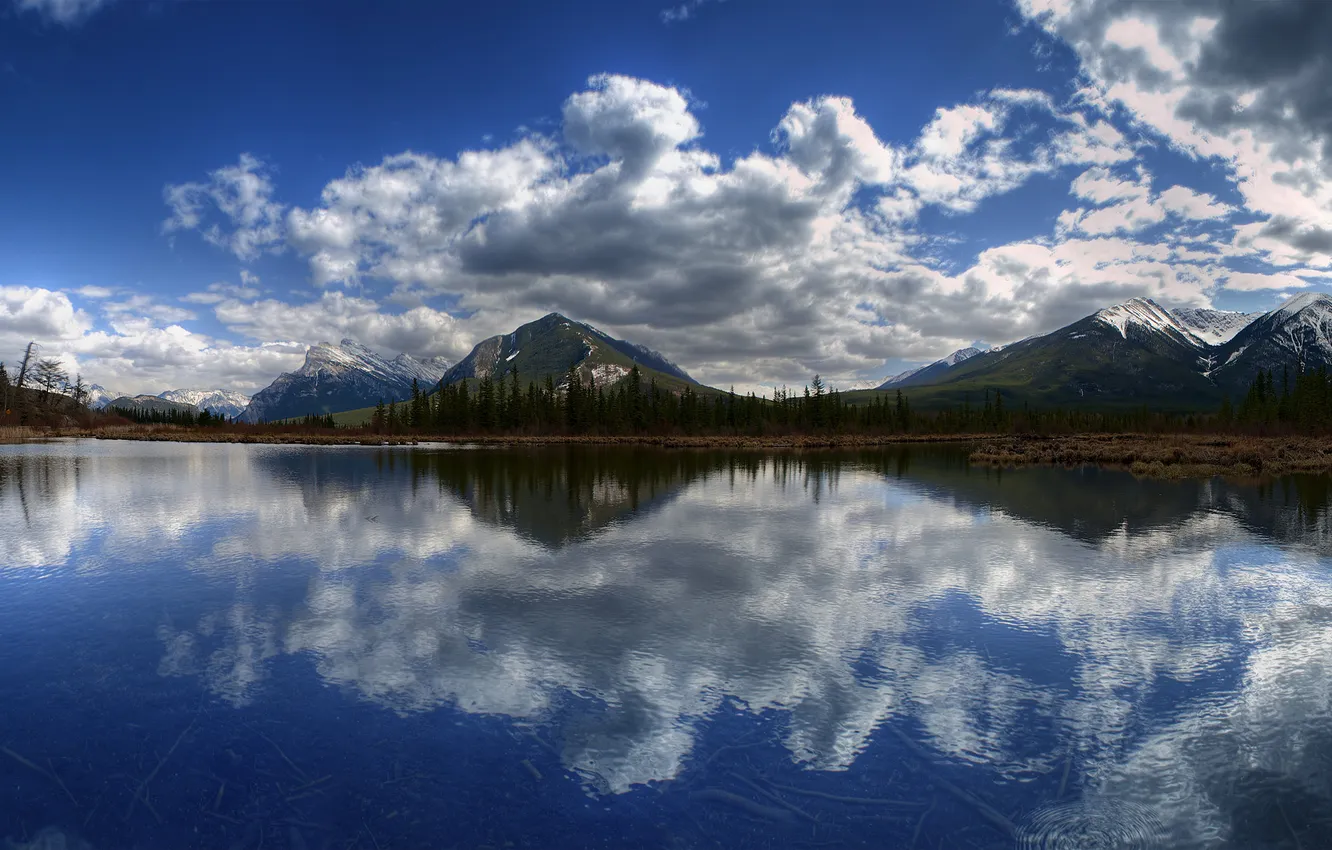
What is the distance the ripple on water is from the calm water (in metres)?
0.03

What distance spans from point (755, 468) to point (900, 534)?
33383mm

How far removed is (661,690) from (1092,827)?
5666 millimetres

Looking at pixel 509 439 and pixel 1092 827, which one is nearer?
pixel 1092 827

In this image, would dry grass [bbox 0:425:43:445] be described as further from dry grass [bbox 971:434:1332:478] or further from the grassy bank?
dry grass [bbox 971:434:1332:478]

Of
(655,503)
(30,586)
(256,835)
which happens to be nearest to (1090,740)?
(256,835)

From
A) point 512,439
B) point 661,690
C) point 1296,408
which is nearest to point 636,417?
point 512,439

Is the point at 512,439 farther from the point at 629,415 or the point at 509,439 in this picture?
the point at 629,415

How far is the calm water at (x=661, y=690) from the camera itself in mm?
7355

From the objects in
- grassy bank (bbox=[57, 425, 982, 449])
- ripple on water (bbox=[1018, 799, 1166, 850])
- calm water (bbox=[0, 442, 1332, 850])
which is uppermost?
grassy bank (bbox=[57, 425, 982, 449])

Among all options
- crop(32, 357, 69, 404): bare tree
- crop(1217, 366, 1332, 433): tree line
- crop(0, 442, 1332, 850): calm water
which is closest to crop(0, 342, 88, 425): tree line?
crop(32, 357, 69, 404): bare tree

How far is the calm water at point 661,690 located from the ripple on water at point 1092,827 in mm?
32

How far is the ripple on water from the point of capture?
6.95 meters

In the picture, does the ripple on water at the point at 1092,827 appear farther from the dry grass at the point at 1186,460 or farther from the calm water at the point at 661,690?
the dry grass at the point at 1186,460

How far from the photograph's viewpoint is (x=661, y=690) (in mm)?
10398
